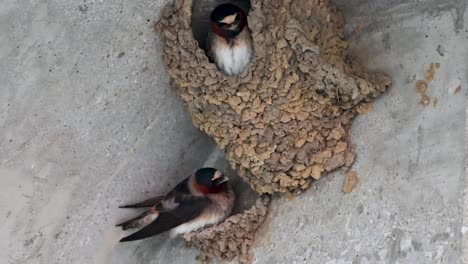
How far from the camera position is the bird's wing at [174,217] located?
15.4 feet

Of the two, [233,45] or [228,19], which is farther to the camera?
[233,45]

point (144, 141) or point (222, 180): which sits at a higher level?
point (144, 141)

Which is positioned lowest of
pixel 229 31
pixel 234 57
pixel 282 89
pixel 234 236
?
pixel 234 236

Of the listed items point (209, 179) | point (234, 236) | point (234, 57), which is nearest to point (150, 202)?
point (209, 179)

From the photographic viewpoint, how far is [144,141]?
4.91m

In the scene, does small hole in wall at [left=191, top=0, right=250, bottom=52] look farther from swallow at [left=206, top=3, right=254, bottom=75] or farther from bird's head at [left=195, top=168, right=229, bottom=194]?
bird's head at [left=195, top=168, right=229, bottom=194]

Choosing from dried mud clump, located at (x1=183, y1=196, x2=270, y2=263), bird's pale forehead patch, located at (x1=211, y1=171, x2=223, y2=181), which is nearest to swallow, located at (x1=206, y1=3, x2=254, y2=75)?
bird's pale forehead patch, located at (x1=211, y1=171, x2=223, y2=181)

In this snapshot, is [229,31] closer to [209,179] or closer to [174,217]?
[209,179]

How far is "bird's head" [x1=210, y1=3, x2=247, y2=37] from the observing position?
184 inches

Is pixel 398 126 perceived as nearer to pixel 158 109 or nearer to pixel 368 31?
pixel 368 31

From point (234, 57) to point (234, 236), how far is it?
83 cm

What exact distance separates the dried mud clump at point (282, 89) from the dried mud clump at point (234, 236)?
Answer: 0.40 feet

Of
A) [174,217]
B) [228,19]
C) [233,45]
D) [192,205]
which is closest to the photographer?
[228,19]

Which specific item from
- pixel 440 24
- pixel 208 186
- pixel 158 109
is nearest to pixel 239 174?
pixel 208 186
